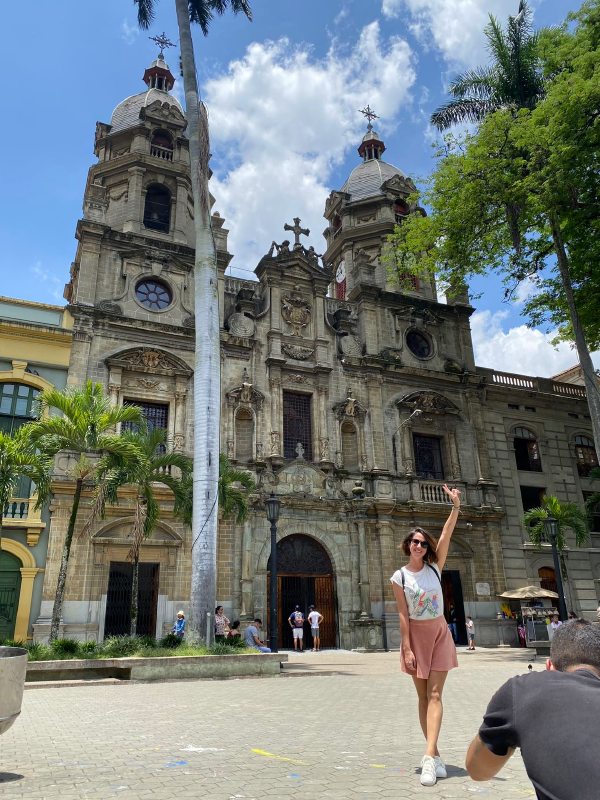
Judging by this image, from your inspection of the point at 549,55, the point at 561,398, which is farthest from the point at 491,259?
the point at 561,398

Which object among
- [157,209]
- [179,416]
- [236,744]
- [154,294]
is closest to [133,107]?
[157,209]

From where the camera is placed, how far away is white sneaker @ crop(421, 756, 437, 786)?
4.48 m

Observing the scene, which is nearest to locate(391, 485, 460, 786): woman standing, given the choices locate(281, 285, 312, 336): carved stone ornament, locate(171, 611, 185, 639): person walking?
locate(171, 611, 185, 639): person walking

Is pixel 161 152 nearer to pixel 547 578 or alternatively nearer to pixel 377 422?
pixel 377 422

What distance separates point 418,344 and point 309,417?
7.35 meters

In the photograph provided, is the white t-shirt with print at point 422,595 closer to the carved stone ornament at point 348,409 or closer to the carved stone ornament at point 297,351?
the carved stone ornament at point 348,409

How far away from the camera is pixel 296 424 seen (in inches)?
1020

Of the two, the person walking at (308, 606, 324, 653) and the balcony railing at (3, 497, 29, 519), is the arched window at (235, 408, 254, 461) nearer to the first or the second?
the person walking at (308, 606, 324, 653)

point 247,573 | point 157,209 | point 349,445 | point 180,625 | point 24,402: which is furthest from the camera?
point 157,209

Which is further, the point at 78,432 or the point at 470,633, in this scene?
the point at 470,633

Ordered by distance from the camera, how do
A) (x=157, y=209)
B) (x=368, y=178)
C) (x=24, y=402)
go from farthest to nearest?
1. (x=368, y=178)
2. (x=157, y=209)
3. (x=24, y=402)

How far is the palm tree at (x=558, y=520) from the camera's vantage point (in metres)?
25.5

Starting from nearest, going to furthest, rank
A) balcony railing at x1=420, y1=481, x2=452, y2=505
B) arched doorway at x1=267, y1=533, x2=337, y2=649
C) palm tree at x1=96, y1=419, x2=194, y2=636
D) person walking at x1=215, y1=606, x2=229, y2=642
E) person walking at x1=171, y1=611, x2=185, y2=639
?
1. person walking at x1=215, y1=606, x2=229, y2=642
2. palm tree at x1=96, y1=419, x2=194, y2=636
3. person walking at x1=171, y1=611, x2=185, y2=639
4. arched doorway at x1=267, y1=533, x2=337, y2=649
5. balcony railing at x1=420, y1=481, x2=452, y2=505

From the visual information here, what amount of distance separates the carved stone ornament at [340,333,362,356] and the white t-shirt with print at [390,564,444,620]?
891 inches
